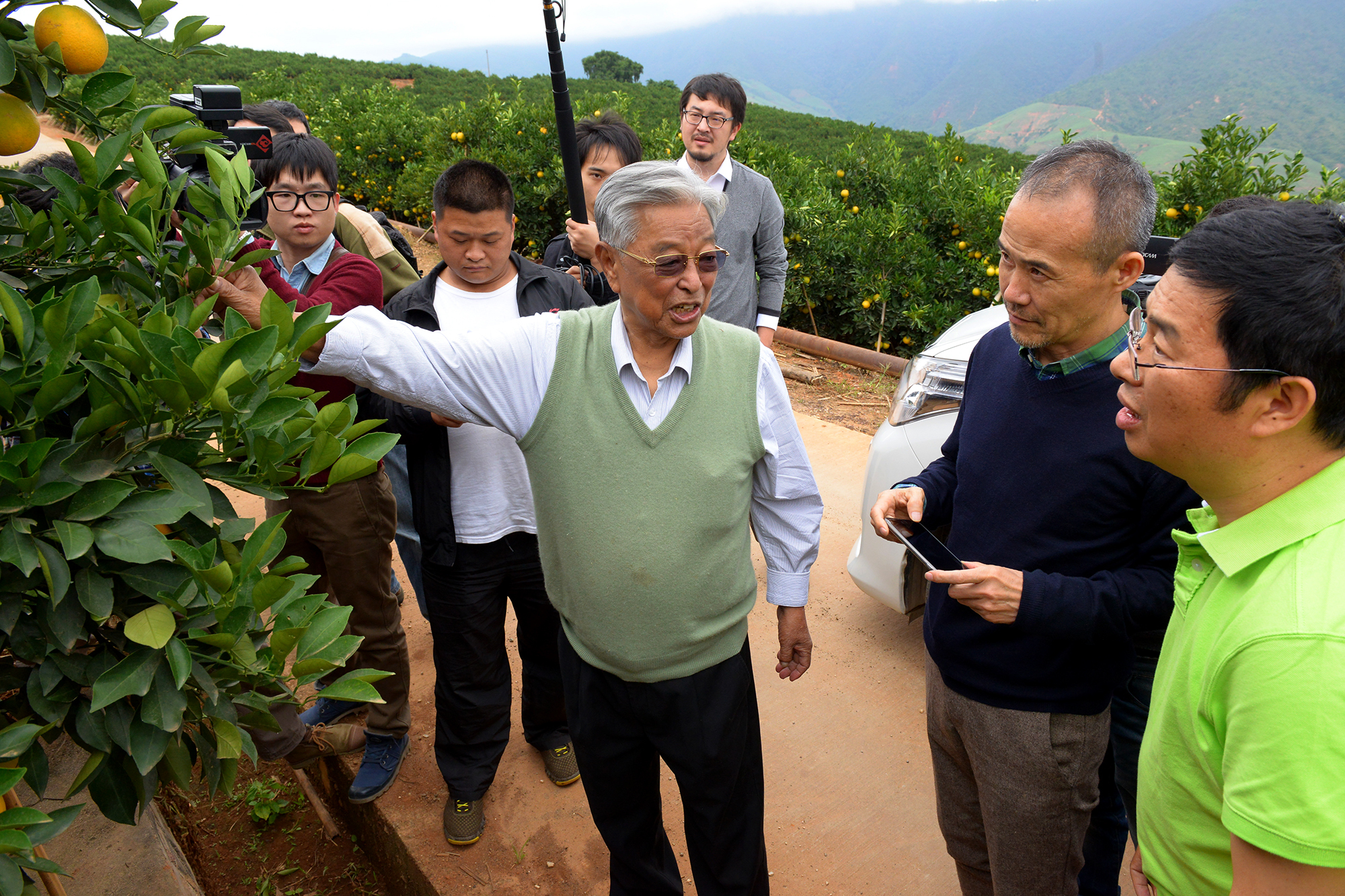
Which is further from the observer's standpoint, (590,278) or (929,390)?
(590,278)

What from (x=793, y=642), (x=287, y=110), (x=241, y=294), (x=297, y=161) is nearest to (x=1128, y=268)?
(x=793, y=642)

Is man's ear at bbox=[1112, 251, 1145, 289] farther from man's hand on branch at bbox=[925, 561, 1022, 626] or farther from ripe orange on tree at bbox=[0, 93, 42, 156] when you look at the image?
ripe orange on tree at bbox=[0, 93, 42, 156]

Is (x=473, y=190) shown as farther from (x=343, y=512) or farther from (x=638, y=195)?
(x=343, y=512)

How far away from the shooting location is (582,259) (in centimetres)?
335

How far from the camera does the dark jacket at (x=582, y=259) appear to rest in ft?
10.8

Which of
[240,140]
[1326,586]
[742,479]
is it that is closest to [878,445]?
[742,479]

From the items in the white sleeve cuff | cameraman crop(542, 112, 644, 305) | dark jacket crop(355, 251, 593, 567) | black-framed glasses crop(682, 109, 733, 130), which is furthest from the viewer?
black-framed glasses crop(682, 109, 733, 130)

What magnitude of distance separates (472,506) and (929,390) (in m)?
1.62

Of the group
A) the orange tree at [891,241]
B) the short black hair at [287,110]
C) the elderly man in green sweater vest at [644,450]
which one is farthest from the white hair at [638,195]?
the orange tree at [891,241]

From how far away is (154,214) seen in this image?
117 centimetres

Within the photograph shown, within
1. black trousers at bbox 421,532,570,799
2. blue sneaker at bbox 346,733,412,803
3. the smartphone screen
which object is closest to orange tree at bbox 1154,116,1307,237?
the smartphone screen

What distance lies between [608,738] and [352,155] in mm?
12217

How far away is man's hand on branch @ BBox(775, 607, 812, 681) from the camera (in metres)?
2.17

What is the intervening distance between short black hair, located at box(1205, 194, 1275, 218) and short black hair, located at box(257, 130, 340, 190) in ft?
8.34
